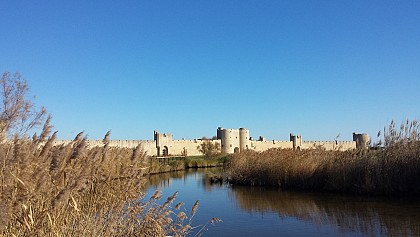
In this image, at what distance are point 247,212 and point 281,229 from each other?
Answer: 179 centimetres

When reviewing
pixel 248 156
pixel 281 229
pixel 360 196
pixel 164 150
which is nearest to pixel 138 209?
pixel 281 229

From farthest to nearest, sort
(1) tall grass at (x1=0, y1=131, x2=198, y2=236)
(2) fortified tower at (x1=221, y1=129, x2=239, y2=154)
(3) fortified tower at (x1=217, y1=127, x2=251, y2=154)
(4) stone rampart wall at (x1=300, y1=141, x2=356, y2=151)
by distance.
→ (3) fortified tower at (x1=217, y1=127, x2=251, y2=154), (2) fortified tower at (x1=221, y1=129, x2=239, y2=154), (4) stone rampart wall at (x1=300, y1=141, x2=356, y2=151), (1) tall grass at (x1=0, y1=131, x2=198, y2=236)

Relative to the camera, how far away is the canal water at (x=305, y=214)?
6484 millimetres

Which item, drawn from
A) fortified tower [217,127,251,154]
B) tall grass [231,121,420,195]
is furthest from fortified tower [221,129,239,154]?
tall grass [231,121,420,195]

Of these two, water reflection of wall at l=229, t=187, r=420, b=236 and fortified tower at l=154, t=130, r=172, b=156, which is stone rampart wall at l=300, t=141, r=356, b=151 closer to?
water reflection of wall at l=229, t=187, r=420, b=236

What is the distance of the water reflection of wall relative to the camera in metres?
6.57

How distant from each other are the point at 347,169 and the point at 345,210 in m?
2.90

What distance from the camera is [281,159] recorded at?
12.9 metres

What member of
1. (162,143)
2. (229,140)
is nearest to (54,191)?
(162,143)

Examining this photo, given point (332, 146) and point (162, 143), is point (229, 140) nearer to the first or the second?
point (162, 143)

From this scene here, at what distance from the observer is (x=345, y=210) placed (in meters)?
8.23

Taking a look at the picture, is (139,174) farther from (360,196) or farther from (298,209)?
(360,196)

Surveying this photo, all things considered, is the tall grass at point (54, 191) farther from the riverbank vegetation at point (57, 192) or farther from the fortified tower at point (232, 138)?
the fortified tower at point (232, 138)

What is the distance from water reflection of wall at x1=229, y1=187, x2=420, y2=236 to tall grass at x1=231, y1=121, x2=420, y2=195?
0.80 metres
